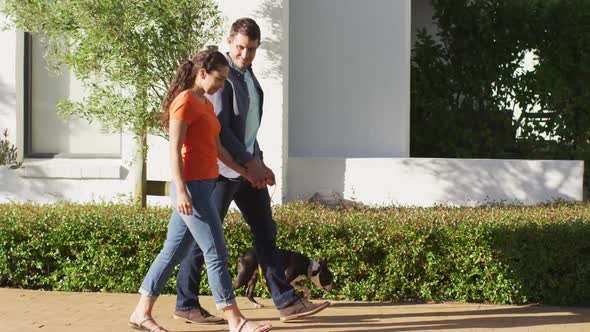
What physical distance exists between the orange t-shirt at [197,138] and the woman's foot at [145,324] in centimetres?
95

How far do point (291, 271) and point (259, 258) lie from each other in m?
0.37

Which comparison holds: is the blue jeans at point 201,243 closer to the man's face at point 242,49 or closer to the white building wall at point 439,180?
the man's face at point 242,49

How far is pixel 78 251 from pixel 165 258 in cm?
198

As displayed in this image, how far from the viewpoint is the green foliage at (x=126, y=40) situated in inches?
324

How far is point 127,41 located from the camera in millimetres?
8352

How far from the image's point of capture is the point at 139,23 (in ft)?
27.5

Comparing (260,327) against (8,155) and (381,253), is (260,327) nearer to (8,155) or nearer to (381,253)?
(381,253)

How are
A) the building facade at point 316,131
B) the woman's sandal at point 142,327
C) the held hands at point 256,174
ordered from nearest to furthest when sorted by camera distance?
the woman's sandal at point 142,327
the held hands at point 256,174
the building facade at point 316,131

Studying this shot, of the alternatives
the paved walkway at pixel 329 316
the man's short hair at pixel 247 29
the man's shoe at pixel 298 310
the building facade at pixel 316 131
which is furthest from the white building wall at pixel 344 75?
the man's short hair at pixel 247 29

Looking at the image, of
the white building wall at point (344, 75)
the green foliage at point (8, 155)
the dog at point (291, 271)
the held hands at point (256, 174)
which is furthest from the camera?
the white building wall at point (344, 75)

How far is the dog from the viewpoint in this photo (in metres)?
6.12

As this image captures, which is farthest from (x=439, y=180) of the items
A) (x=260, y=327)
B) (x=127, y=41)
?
(x=260, y=327)

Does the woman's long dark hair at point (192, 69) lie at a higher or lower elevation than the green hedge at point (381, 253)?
higher

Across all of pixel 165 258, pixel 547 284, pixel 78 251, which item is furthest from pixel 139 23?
pixel 547 284
